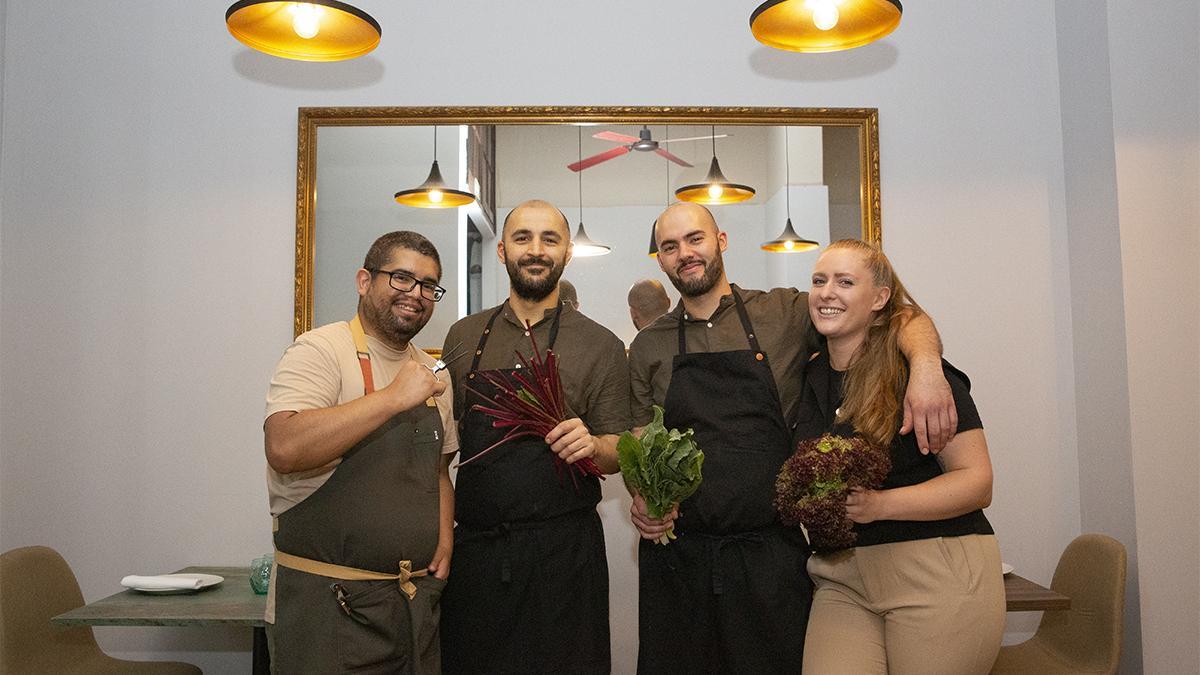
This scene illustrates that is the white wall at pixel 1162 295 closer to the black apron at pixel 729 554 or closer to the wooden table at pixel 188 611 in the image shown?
the black apron at pixel 729 554

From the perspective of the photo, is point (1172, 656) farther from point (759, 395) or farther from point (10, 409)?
point (10, 409)

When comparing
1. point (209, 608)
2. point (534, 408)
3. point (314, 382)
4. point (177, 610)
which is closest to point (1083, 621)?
point (534, 408)

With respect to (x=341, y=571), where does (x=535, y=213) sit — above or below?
above

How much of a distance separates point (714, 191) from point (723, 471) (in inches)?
65.9

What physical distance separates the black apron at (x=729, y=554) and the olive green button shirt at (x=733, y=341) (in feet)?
0.20

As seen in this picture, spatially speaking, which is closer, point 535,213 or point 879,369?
point 879,369

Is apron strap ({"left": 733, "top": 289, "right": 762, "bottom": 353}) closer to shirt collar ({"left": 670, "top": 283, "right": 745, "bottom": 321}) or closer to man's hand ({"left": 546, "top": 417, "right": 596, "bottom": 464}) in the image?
shirt collar ({"left": 670, "top": 283, "right": 745, "bottom": 321})

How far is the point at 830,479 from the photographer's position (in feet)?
7.82

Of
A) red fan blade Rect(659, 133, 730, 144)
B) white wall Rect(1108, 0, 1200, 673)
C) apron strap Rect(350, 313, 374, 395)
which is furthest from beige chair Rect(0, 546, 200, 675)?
white wall Rect(1108, 0, 1200, 673)

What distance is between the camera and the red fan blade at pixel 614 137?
4.19m

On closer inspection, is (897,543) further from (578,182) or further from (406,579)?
(578,182)

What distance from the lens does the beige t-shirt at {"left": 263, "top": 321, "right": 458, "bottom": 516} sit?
2609mm

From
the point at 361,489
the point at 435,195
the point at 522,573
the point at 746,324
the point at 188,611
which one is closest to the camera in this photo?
the point at 361,489

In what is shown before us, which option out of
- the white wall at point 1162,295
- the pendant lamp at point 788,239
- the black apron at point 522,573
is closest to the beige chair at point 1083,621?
the white wall at point 1162,295
